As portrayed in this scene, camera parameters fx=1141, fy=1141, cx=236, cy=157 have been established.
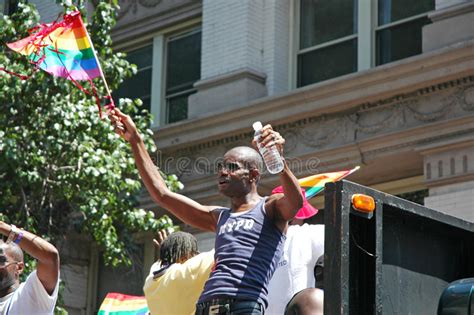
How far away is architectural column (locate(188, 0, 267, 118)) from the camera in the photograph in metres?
17.0

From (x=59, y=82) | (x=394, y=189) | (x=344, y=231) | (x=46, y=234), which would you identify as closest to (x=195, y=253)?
(x=344, y=231)

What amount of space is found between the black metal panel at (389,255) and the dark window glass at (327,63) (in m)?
11.6

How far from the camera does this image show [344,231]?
4.32 m

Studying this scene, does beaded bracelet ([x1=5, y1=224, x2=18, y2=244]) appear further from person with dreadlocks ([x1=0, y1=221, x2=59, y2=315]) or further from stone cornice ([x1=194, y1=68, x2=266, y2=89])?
stone cornice ([x1=194, y1=68, x2=266, y2=89])

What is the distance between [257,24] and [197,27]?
6.00 feet

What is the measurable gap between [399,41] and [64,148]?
205 inches

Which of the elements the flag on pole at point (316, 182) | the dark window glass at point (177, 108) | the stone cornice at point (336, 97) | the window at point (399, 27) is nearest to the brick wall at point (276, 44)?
the stone cornice at point (336, 97)

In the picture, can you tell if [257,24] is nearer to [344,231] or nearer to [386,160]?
[386,160]

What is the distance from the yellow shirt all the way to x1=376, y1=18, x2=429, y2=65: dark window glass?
8671 mm

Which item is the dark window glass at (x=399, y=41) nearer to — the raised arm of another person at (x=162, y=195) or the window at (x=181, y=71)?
the window at (x=181, y=71)

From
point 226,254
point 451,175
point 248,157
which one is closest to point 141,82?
point 451,175

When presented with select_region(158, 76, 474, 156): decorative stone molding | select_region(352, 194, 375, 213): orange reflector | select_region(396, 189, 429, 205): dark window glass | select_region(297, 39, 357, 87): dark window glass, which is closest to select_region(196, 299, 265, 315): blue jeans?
select_region(352, 194, 375, 213): orange reflector

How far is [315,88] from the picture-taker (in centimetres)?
1571

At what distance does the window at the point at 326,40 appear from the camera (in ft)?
54.6
